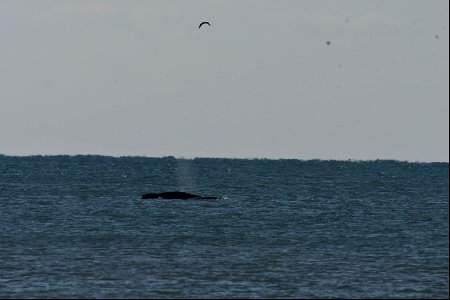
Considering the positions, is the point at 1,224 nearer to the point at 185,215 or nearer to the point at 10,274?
the point at 185,215

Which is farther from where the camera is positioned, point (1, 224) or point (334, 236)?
point (1, 224)

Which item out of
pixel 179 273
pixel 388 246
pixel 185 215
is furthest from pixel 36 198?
pixel 179 273

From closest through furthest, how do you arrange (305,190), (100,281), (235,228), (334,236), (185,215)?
(100,281), (334,236), (235,228), (185,215), (305,190)

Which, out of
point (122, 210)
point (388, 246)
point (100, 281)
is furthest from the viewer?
point (122, 210)

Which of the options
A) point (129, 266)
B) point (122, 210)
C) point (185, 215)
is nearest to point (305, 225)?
point (185, 215)

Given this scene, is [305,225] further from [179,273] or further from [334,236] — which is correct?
[179,273]

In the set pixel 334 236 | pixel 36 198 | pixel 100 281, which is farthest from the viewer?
pixel 36 198

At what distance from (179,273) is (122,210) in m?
43.1

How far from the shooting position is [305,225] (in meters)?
71.5

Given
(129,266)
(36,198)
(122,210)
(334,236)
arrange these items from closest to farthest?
(129,266) → (334,236) → (122,210) → (36,198)

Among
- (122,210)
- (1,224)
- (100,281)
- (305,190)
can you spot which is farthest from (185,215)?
(305,190)

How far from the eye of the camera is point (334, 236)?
206 feet

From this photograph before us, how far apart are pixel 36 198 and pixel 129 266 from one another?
6193cm

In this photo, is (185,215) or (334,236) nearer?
(334,236)
